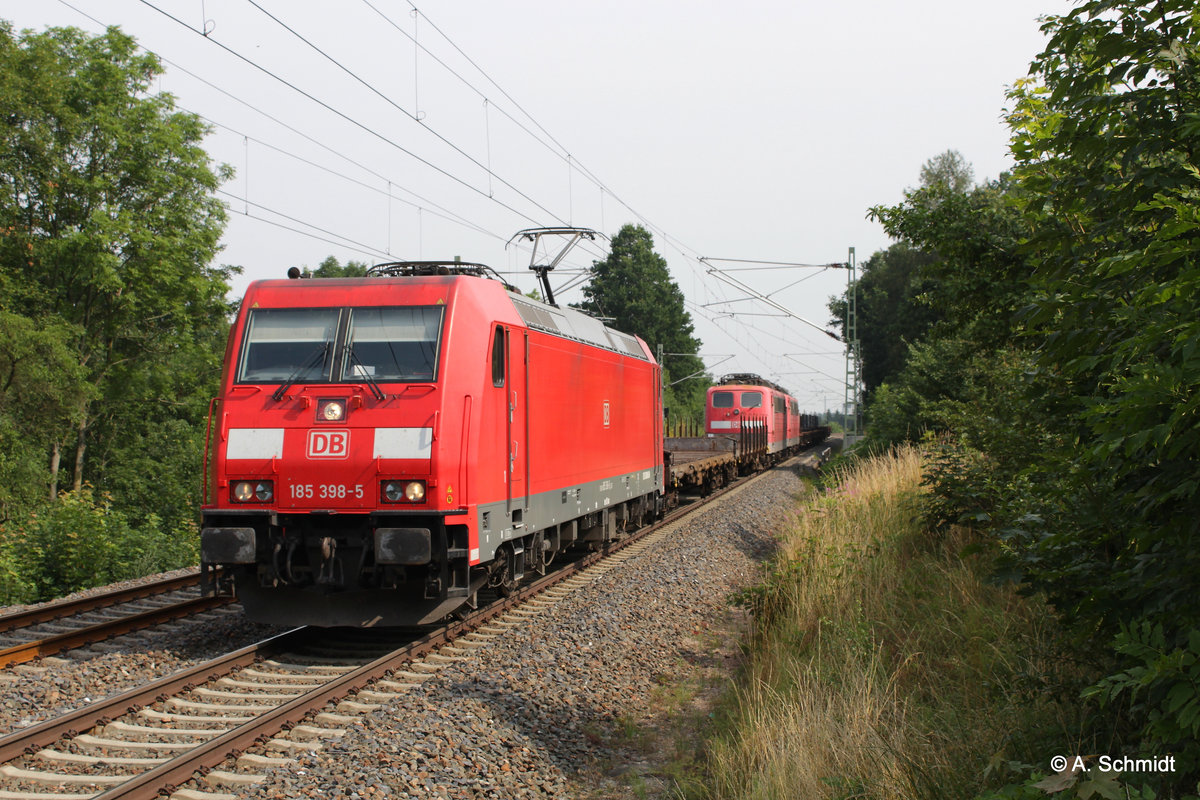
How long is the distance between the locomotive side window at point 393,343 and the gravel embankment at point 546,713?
2533 millimetres

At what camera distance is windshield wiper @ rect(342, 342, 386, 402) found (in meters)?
7.79

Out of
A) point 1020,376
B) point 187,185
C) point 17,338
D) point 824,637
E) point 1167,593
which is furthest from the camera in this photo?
point 187,185

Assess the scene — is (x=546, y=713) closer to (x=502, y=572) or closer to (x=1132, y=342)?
(x=502, y=572)

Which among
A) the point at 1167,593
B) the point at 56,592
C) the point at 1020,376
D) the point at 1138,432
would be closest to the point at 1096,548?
the point at 1167,593

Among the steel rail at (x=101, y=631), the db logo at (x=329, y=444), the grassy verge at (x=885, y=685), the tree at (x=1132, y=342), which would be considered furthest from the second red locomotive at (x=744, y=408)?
the tree at (x=1132, y=342)

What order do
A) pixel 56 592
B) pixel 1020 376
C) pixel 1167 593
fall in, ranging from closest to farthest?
pixel 1167 593 → pixel 1020 376 → pixel 56 592

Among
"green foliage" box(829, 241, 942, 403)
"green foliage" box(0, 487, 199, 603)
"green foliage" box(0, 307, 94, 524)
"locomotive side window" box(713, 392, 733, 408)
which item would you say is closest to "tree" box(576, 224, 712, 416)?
"green foliage" box(829, 241, 942, 403)

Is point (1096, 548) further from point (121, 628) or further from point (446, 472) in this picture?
point (121, 628)

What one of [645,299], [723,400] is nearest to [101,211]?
[723,400]

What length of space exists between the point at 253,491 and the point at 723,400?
73.5 feet

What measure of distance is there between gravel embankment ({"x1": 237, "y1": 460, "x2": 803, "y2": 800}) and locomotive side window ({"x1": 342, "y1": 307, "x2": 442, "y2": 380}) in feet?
8.31

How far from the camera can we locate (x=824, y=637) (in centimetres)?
748

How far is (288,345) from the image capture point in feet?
26.9

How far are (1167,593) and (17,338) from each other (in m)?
23.0
